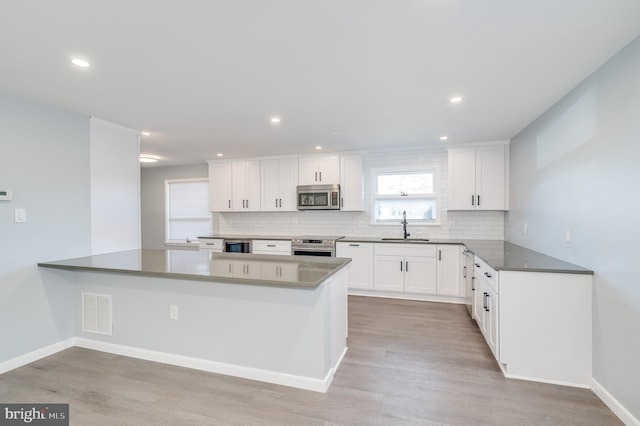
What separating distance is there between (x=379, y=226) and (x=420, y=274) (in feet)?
3.63

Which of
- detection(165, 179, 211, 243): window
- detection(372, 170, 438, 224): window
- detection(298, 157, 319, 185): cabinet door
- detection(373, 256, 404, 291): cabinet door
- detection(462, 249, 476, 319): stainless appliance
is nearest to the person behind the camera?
detection(462, 249, 476, 319): stainless appliance

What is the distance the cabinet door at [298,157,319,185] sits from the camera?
16.8 ft

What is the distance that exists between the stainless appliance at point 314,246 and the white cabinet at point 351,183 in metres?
0.63

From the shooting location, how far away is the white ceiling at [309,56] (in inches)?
60.9

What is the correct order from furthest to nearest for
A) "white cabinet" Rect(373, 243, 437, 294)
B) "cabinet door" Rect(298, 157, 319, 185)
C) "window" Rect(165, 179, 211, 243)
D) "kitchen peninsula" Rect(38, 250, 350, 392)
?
"window" Rect(165, 179, 211, 243), "cabinet door" Rect(298, 157, 319, 185), "white cabinet" Rect(373, 243, 437, 294), "kitchen peninsula" Rect(38, 250, 350, 392)

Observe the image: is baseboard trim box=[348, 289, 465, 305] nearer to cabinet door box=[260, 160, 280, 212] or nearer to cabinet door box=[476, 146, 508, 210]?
cabinet door box=[476, 146, 508, 210]

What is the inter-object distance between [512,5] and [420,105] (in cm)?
139

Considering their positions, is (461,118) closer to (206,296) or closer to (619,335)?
(619,335)

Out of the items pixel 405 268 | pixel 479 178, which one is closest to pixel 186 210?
pixel 405 268

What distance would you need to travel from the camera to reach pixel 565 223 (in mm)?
2607

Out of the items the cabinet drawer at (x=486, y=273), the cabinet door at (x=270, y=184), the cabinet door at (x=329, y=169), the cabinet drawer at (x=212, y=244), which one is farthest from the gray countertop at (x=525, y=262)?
the cabinet drawer at (x=212, y=244)

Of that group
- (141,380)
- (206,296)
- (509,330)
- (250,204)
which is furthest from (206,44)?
(250,204)

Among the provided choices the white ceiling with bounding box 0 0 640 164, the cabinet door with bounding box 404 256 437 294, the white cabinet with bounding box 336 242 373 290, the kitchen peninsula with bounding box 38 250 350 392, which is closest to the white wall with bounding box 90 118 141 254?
the white ceiling with bounding box 0 0 640 164

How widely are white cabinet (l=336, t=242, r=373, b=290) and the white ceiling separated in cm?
204
